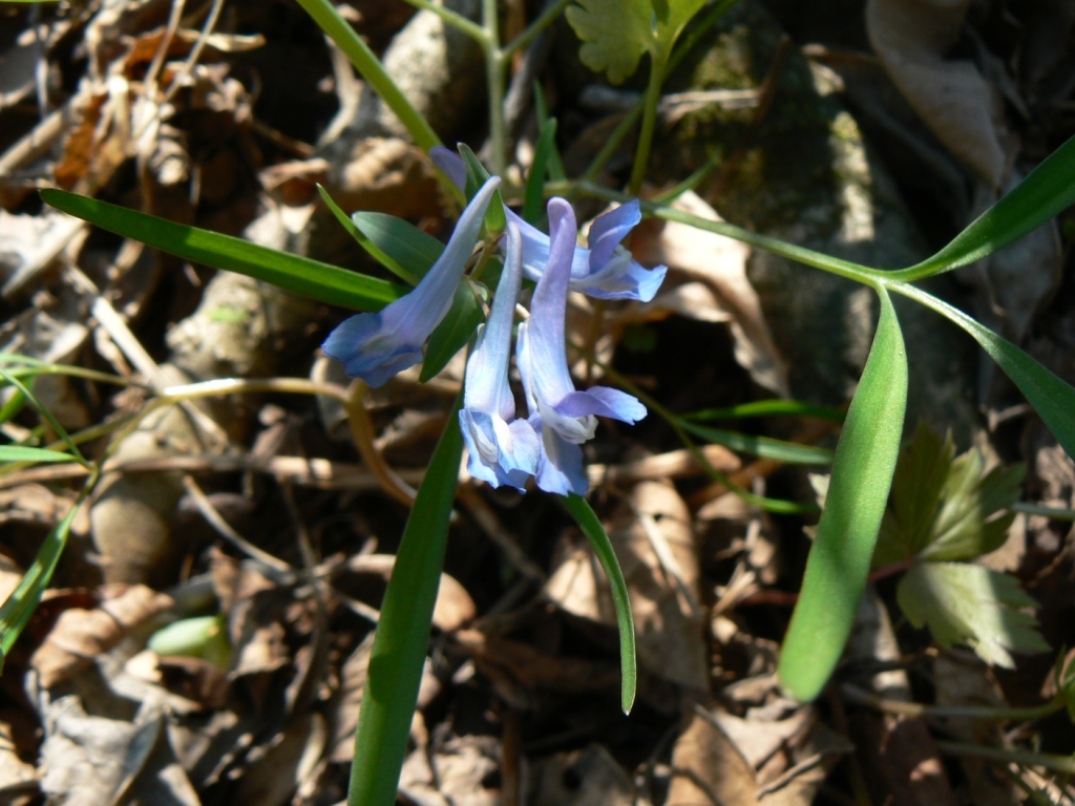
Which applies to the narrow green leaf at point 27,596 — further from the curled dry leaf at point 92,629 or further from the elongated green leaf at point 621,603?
the elongated green leaf at point 621,603

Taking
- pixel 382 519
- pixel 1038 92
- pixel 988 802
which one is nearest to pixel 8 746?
pixel 382 519

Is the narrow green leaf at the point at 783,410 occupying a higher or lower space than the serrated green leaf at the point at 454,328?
lower

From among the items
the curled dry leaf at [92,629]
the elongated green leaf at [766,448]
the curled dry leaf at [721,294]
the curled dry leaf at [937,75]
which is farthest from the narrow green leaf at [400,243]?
the curled dry leaf at [937,75]

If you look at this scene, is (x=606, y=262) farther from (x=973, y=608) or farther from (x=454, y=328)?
(x=973, y=608)

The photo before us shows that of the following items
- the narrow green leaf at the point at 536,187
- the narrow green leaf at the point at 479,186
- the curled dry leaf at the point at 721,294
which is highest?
the narrow green leaf at the point at 479,186

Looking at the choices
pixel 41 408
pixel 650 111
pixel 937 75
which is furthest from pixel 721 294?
pixel 41 408

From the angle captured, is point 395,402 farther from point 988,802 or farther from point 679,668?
point 988,802

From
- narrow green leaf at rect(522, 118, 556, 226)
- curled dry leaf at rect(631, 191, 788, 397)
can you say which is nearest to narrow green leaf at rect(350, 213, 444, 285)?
narrow green leaf at rect(522, 118, 556, 226)
